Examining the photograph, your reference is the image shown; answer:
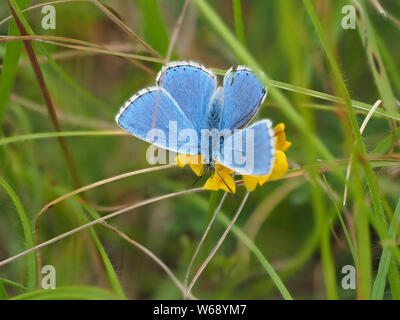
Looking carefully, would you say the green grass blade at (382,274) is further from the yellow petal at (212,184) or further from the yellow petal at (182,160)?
the yellow petal at (182,160)

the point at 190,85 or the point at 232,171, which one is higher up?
the point at 190,85

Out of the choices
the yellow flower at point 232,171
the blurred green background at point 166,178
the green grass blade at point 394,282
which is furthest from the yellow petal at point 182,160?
the green grass blade at point 394,282

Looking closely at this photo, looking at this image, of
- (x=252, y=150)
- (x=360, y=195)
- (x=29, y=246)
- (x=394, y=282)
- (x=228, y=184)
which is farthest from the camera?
(x=29, y=246)

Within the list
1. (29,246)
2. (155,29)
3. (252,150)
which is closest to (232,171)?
(252,150)

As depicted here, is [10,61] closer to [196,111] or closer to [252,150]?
[196,111]
